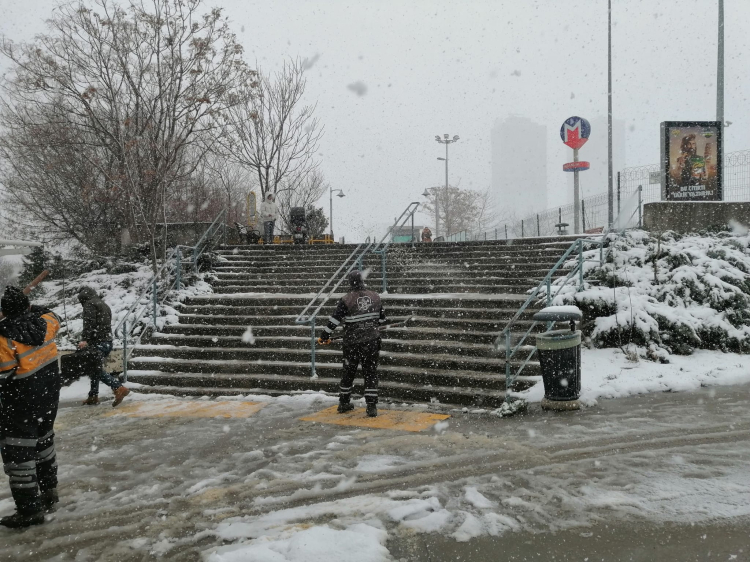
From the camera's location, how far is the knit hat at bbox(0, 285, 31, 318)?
476cm

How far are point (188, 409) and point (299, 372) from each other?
5.99ft

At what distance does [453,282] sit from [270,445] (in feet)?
20.9

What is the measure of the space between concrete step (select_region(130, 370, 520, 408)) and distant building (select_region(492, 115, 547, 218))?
115 m

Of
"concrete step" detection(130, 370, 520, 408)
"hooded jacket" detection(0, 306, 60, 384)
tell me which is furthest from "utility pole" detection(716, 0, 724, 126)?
"hooded jacket" detection(0, 306, 60, 384)

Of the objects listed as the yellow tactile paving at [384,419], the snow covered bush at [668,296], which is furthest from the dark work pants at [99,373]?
the snow covered bush at [668,296]

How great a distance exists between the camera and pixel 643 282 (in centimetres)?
1005

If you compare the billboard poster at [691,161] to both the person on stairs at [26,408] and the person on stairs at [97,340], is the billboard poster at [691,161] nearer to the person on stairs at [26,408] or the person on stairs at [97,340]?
the person on stairs at [97,340]

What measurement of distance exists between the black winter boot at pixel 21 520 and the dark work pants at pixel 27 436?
3 centimetres

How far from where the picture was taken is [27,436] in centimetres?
461

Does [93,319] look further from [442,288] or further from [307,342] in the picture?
[442,288]

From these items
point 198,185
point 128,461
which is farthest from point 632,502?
point 198,185

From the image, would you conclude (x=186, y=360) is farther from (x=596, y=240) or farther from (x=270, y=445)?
(x=596, y=240)

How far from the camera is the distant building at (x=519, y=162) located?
123375 mm

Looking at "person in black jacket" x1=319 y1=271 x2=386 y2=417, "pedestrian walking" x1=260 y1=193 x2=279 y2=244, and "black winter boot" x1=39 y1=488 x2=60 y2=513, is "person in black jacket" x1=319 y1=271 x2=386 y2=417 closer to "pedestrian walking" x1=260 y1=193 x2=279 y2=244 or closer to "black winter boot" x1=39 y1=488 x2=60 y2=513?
"black winter boot" x1=39 y1=488 x2=60 y2=513
